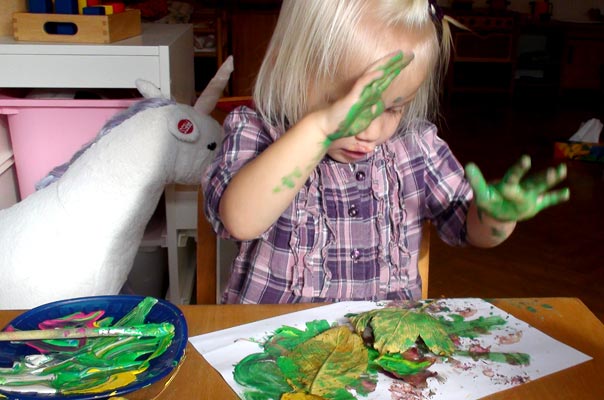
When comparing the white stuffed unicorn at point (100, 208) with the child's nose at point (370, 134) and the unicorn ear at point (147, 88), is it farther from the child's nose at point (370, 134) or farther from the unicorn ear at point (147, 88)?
the child's nose at point (370, 134)

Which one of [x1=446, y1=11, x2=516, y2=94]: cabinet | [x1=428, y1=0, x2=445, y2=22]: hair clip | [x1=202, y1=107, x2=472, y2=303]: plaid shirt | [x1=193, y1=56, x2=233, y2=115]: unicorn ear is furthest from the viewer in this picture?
[x1=446, y1=11, x2=516, y2=94]: cabinet

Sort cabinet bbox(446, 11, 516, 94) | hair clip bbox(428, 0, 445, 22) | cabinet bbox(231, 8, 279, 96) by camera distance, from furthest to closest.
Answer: cabinet bbox(446, 11, 516, 94), cabinet bbox(231, 8, 279, 96), hair clip bbox(428, 0, 445, 22)

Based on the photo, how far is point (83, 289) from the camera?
3.72ft

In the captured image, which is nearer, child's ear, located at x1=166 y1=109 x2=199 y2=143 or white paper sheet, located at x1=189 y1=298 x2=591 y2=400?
white paper sheet, located at x1=189 y1=298 x2=591 y2=400

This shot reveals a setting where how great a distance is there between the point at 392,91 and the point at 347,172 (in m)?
0.18

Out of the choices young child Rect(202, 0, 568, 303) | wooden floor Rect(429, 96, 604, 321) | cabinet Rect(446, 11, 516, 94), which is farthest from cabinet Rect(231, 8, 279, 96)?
young child Rect(202, 0, 568, 303)

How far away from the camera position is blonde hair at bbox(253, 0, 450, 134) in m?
0.70

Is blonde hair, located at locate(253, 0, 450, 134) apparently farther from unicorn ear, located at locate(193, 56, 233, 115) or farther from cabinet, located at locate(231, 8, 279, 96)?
cabinet, located at locate(231, 8, 279, 96)

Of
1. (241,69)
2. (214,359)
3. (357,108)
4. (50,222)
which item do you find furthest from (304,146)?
(241,69)

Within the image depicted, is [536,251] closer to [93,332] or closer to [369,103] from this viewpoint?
[369,103]

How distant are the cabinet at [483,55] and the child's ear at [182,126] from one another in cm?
372

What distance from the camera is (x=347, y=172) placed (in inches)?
34.6

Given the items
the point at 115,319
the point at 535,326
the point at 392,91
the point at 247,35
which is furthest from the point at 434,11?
the point at 247,35

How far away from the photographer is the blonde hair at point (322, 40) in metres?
0.70
